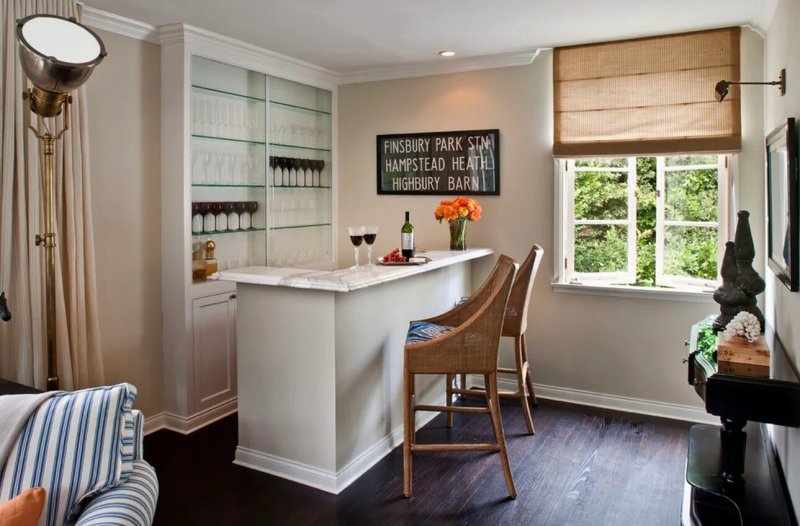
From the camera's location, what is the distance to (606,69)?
4.14 metres

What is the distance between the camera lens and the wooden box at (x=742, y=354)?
2.27 meters

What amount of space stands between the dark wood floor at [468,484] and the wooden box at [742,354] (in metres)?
0.90

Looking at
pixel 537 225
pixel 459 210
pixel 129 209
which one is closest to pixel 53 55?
pixel 129 209

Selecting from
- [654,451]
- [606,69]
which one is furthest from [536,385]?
[606,69]

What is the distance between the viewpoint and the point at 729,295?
2.81 m

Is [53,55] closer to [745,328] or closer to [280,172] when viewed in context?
[280,172]

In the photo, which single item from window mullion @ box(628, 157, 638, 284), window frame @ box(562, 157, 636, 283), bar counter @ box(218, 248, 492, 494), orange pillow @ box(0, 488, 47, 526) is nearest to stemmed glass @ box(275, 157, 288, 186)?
bar counter @ box(218, 248, 492, 494)

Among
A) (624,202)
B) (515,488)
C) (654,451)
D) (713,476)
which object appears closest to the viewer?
(713,476)

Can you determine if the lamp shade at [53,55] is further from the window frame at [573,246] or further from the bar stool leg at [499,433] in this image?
the window frame at [573,246]

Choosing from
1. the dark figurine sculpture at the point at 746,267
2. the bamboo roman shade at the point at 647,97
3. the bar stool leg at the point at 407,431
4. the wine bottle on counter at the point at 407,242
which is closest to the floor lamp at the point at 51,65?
the bar stool leg at the point at 407,431

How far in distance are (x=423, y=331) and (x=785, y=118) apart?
1915mm

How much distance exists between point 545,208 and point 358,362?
1.92 m

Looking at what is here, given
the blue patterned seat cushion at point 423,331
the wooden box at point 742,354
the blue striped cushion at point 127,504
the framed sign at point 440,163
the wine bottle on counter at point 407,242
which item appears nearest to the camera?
the blue striped cushion at point 127,504

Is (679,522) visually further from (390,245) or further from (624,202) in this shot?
(390,245)
